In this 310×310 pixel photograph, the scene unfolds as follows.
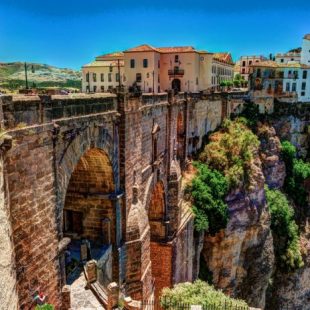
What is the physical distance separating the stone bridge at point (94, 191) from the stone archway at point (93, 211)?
4cm

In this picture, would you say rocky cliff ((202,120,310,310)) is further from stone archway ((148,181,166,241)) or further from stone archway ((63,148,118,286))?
stone archway ((63,148,118,286))

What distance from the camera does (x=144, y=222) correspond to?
15.8 meters

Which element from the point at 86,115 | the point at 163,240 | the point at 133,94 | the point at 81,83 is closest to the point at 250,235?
the point at 163,240

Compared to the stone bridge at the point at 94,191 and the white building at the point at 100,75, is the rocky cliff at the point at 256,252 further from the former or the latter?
the white building at the point at 100,75

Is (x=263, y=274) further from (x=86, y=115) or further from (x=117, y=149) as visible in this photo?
(x=86, y=115)

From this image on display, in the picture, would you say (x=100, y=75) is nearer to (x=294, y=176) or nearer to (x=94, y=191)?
(x=294, y=176)

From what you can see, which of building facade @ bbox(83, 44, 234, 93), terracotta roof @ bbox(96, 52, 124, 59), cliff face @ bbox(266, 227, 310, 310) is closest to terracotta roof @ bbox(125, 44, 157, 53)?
building facade @ bbox(83, 44, 234, 93)

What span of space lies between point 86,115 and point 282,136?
121ft

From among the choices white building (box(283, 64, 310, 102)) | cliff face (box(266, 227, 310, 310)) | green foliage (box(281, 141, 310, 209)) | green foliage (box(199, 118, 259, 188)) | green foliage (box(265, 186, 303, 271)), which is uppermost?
white building (box(283, 64, 310, 102))

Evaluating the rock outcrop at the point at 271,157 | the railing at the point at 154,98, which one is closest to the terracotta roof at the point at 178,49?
the rock outcrop at the point at 271,157

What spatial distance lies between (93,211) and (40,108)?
6485 millimetres

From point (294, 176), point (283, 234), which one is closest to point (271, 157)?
point (294, 176)

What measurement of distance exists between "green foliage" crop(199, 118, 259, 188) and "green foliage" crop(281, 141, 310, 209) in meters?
7.91

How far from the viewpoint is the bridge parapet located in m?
7.28
